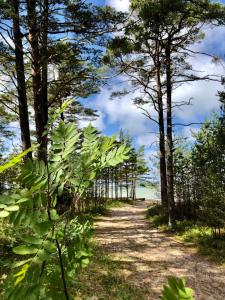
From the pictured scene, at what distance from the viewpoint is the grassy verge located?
10.4 metres

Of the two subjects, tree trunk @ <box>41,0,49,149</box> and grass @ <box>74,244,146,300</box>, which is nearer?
grass @ <box>74,244,146,300</box>

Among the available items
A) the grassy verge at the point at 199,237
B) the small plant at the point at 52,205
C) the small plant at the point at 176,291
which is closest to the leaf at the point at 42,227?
the small plant at the point at 52,205

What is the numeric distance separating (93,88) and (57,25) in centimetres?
383

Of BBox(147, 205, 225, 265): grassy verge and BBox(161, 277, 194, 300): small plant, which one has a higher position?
BBox(161, 277, 194, 300): small plant

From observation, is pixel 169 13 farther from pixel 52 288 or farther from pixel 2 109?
pixel 52 288

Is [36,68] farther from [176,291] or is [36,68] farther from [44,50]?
[176,291]

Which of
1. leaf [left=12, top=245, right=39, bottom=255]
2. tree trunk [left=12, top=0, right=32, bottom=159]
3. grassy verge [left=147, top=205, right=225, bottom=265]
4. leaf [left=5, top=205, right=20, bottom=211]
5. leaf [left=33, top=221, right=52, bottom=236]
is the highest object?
tree trunk [left=12, top=0, right=32, bottom=159]

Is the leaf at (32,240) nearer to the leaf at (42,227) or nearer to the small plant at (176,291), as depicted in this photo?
the leaf at (42,227)

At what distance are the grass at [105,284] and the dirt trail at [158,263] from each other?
0.26 meters

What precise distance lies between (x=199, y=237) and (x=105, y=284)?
5.78m

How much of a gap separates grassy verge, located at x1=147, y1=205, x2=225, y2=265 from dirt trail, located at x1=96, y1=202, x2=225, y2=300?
0.34 metres

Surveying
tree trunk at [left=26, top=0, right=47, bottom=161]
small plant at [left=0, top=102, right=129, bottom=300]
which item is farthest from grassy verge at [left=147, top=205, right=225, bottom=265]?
small plant at [left=0, top=102, right=129, bottom=300]

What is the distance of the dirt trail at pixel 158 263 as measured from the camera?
25.4 ft

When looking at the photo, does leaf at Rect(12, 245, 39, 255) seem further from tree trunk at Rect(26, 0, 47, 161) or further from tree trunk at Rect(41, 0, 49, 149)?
tree trunk at Rect(41, 0, 49, 149)
